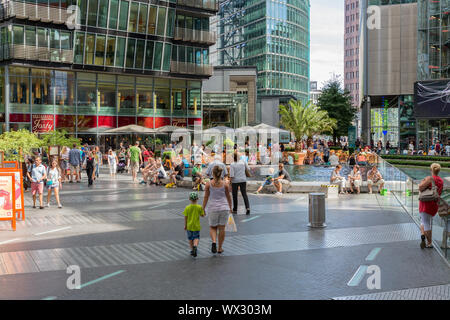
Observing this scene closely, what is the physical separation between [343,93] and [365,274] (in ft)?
210

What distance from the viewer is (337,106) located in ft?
224

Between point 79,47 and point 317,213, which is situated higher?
point 79,47

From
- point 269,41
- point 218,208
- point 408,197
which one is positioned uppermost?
point 269,41

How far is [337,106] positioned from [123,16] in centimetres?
3464

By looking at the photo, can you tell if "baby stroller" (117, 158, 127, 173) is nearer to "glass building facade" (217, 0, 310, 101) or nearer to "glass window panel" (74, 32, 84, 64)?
"glass window panel" (74, 32, 84, 64)

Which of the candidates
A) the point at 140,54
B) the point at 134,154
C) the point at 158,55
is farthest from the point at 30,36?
the point at 134,154

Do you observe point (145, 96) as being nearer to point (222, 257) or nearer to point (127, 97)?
point (127, 97)

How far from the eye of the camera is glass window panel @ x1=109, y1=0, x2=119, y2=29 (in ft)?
137

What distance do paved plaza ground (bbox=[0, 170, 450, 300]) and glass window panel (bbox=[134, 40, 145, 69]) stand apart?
29.6 m

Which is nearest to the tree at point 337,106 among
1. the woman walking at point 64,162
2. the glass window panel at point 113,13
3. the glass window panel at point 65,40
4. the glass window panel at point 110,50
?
the glass window panel at point 110,50

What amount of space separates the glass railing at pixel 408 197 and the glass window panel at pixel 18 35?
89.6 feet

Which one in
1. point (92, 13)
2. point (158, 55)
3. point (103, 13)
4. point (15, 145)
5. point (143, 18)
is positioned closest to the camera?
point (15, 145)
